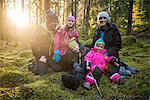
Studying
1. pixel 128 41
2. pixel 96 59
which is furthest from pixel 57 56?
pixel 128 41

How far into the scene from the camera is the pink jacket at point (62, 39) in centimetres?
709

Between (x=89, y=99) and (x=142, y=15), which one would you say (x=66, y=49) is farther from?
(x=142, y=15)

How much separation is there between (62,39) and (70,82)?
1.77m

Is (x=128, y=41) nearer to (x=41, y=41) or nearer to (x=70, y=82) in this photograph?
(x=41, y=41)

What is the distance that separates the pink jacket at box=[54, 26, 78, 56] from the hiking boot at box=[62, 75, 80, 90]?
1.37m

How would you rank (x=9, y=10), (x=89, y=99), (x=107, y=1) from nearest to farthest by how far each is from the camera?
1. (x=89, y=99)
2. (x=107, y=1)
3. (x=9, y=10)

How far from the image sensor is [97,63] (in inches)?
249

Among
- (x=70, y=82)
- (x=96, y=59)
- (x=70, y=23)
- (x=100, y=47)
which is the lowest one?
(x=70, y=82)

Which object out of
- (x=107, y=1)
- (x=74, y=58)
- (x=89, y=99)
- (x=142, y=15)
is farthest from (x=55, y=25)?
(x=107, y=1)

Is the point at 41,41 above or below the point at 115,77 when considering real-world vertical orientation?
above

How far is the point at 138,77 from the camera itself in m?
6.62

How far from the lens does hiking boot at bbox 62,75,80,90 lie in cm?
566

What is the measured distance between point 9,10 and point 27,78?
163ft

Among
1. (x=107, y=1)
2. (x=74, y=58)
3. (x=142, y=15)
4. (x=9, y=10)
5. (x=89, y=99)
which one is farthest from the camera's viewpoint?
(x=9, y=10)
